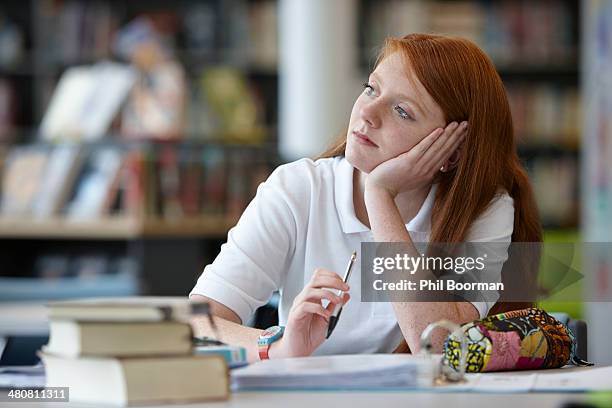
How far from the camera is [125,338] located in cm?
112

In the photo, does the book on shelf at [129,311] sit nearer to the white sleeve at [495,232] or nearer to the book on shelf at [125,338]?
the book on shelf at [125,338]

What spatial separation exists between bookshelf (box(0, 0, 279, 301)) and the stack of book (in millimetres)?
2458

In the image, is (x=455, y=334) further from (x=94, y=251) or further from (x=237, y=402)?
(x=94, y=251)

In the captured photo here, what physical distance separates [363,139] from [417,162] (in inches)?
4.3

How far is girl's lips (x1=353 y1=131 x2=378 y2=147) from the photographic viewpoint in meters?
1.75

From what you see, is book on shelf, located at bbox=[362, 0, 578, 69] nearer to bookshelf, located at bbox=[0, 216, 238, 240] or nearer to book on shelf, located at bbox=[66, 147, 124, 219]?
bookshelf, located at bbox=[0, 216, 238, 240]

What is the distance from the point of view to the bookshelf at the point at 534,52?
Result: 592cm

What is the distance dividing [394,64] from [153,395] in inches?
32.3

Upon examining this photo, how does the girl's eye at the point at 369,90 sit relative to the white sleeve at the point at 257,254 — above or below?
above

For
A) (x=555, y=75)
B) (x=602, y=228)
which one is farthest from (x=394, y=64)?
(x=555, y=75)

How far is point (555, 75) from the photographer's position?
19.9 ft

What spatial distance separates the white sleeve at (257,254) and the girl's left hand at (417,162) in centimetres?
17

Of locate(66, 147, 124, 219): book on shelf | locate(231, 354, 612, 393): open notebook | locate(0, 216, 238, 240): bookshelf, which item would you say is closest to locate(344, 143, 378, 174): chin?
locate(231, 354, 612, 393): open notebook

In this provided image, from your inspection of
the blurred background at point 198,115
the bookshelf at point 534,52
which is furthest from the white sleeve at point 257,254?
the bookshelf at point 534,52
